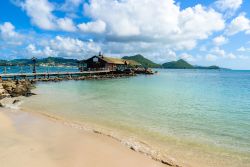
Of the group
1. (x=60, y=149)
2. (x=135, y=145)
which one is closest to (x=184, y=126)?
(x=135, y=145)

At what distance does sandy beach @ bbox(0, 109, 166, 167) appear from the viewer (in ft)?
23.3

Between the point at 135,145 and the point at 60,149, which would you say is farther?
the point at 135,145

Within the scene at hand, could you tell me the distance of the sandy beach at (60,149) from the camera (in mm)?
7090

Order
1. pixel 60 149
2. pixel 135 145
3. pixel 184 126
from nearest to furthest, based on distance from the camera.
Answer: pixel 60 149 → pixel 135 145 → pixel 184 126

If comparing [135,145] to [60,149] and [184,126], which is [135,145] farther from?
[184,126]

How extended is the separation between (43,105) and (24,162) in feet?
38.1

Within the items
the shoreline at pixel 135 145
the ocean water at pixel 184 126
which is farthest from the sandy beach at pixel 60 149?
the ocean water at pixel 184 126

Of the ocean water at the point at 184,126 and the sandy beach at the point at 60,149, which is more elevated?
the sandy beach at the point at 60,149

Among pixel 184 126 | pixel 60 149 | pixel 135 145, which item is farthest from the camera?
pixel 184 126

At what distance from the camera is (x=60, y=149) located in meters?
8.08

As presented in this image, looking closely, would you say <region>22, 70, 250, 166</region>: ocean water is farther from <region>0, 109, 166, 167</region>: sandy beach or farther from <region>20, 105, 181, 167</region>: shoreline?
<region>0, 109, 166, 167</region>: sandy beach

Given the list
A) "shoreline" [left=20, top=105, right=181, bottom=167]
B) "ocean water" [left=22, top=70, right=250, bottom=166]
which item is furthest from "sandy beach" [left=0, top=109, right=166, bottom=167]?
"ocean water" [left=22, top=70, right=250, bottom=166]

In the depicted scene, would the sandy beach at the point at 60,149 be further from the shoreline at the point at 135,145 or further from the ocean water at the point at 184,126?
the ocean water at the point at 184,126

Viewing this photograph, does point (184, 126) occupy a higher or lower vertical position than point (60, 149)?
lower
